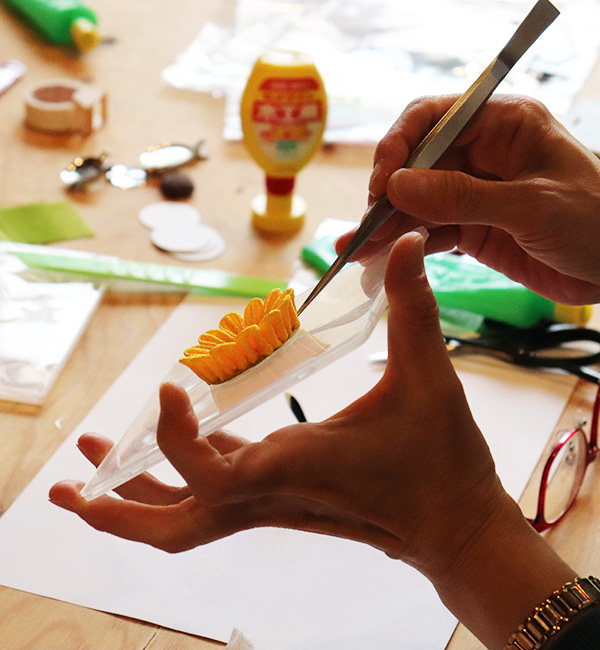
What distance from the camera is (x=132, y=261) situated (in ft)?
2.97

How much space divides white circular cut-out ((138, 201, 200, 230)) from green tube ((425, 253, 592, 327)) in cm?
32

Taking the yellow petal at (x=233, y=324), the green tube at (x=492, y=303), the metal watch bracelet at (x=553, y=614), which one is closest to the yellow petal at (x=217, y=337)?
the yellow petal at (x=233, y=324)

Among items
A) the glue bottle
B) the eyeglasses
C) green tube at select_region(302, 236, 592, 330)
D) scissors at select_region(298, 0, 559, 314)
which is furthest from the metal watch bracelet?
the glue bottle

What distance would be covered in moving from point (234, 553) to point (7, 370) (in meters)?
0.28

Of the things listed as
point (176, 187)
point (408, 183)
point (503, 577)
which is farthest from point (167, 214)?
point (503, 577)

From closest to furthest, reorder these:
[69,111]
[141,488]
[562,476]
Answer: [141,488]
[562,476]
[69,111]

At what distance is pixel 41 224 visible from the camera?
949mm

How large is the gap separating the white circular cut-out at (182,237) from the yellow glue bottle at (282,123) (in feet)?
0.23

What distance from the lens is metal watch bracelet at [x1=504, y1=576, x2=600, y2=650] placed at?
48cm

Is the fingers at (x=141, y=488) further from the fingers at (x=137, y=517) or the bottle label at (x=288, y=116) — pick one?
the bottle label at (x=288, y=116)

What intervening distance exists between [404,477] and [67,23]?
3.71 ft

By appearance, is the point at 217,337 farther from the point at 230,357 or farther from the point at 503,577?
the point at 503,577

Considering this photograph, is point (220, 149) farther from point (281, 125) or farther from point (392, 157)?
point (392, 157)

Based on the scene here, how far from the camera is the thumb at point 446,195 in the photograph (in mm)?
549
